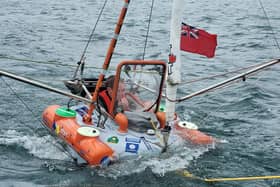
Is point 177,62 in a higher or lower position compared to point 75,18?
higher

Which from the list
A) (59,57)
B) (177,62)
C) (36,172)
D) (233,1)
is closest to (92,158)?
(36,172)

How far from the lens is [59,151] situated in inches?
443

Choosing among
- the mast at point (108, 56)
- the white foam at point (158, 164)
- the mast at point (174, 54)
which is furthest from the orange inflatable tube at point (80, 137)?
the mast at point (174, 54)

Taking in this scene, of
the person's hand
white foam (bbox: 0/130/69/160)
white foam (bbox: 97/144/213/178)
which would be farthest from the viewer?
the person's hand

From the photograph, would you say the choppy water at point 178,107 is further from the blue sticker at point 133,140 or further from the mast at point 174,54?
the mast at point 174,54

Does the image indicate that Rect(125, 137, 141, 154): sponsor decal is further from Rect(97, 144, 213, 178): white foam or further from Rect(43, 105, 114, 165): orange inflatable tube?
Rect(43, 105, 114, 165): orange inflatable tube

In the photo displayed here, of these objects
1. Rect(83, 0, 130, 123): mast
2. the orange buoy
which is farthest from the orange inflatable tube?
the orange buoy

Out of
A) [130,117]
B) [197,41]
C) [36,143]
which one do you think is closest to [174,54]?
[197,41]

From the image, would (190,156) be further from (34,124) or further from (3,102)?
(3,102)

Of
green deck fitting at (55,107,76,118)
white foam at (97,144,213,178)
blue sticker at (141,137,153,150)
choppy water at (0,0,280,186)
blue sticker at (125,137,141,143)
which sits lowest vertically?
choppy water at (0,0,280,186)

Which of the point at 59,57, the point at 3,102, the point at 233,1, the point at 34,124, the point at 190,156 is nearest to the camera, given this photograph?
the point at 190,156

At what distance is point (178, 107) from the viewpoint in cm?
1497

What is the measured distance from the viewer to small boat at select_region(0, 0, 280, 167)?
10297 millimetres

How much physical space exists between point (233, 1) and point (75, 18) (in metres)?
16.2
